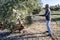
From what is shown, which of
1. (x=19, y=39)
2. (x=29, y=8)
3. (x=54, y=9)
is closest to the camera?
(x=19, y=39)

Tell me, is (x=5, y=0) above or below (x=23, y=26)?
above

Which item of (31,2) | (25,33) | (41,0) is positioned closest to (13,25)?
(25,33)

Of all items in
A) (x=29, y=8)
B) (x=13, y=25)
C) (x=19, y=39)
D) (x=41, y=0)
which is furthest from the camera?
(x=41, y=0)

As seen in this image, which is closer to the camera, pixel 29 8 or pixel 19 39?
pixel 19 39

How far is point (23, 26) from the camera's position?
1250 centimetres

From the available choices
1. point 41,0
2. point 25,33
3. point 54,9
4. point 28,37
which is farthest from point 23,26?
point 54,9

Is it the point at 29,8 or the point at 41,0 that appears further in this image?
the point at 41,0

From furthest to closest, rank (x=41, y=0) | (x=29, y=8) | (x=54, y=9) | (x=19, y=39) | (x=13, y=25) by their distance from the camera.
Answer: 1. (x=54, y=9)
2. (x=41, y=0)
3. (x=29, y=8)
4. (x=13, y=25)
5. (x=19, y=39)

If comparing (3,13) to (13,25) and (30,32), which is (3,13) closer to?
(13,25)

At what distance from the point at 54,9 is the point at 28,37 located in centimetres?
2156

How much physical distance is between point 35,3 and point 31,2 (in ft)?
2.38

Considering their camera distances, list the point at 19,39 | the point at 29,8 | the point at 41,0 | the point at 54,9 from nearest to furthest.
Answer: the point at 19,39 < the point at 29,8 < the point at 41,0 < the point at 54,9

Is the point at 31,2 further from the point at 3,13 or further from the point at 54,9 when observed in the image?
the point at 54,9

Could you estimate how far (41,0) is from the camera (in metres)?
14.0
